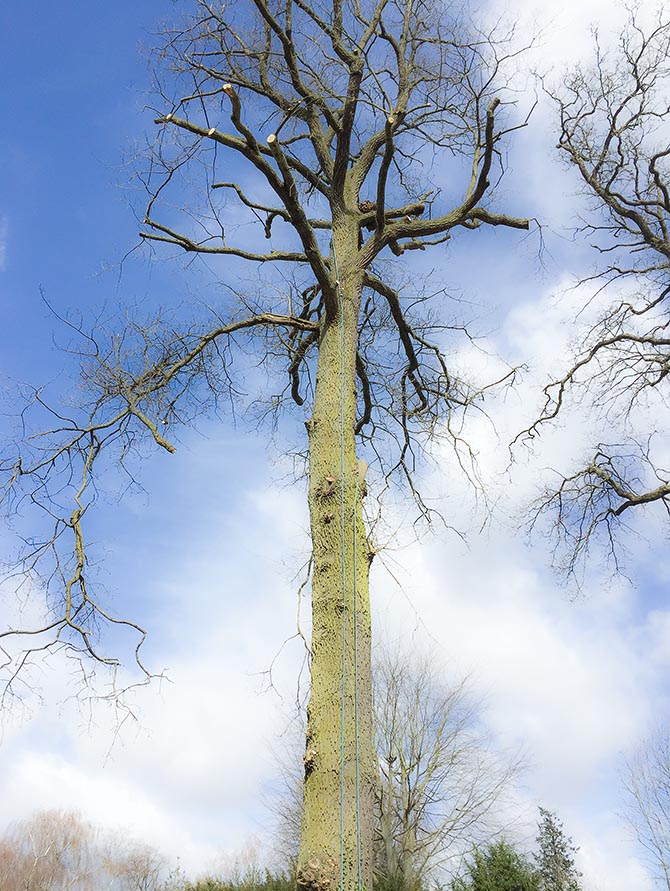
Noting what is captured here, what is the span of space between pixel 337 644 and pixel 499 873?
10.3 meters

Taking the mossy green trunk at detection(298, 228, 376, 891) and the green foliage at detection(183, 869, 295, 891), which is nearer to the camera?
the mossy green trunk at detection(298, 228, 376, 891)

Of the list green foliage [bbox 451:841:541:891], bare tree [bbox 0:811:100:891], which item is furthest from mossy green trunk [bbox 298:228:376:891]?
bare tree [bbox 0:811:100:891]

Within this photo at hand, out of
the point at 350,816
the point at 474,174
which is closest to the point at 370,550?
the point at 350,816

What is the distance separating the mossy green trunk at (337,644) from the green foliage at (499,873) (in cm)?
1003

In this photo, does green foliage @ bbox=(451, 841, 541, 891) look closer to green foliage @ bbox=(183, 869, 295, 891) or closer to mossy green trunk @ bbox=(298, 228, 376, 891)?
green foliage @ bbox=(183, 869, 295, 891)

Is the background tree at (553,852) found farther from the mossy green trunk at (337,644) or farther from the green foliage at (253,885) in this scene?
the mossy green trunk at (337,644)

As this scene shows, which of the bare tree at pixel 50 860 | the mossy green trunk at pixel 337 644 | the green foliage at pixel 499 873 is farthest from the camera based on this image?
the bare tree at pixel 50 860

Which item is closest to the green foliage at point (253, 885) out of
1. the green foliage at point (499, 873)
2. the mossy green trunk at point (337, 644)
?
the green foliage at point (499, 873)

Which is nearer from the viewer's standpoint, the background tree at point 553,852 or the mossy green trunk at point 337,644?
the mossy green trunk at point 337,644

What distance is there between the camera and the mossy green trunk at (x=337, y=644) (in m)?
3.14

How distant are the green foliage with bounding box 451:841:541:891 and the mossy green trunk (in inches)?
395

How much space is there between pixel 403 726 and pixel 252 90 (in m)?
13.8

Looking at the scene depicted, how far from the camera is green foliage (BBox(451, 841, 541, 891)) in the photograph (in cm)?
1165

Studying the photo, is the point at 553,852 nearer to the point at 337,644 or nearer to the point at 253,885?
the point at 253,885
